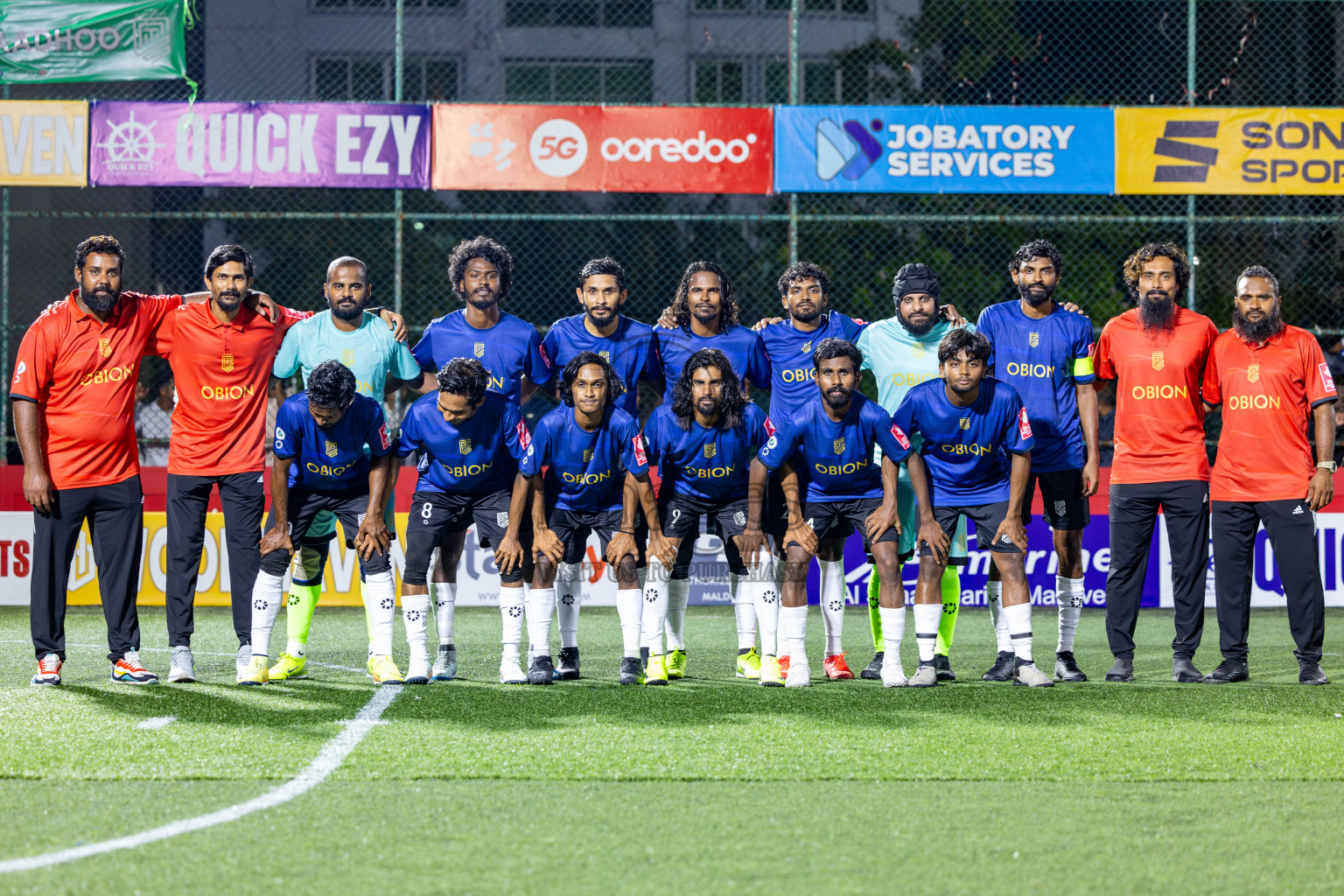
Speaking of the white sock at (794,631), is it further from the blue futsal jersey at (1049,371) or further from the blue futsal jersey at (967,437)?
the blue futsal jersey at (1049,371)

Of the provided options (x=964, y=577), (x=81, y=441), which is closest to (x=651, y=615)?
(x=81, y=441)

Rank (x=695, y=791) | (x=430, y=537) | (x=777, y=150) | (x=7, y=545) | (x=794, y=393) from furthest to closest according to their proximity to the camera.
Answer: (x=777, y=150) → (x=7, y=545) → (x=794, y=393) → (x=430, y=537) → (x=695, y=791)

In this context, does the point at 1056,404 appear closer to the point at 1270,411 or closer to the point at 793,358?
the point at 1270,411

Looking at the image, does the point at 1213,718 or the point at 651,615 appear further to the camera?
the point at 651,615

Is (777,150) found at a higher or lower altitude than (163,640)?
higher

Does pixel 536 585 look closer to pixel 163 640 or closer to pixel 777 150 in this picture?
pixel 163 640

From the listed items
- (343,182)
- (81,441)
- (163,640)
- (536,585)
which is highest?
(343,182)

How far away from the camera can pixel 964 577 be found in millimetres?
11242

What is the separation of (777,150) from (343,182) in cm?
385

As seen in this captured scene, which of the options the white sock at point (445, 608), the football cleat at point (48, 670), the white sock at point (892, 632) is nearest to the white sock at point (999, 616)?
the white sock at point (892, 632)

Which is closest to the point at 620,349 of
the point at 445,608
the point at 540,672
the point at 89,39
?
the point at 445,608

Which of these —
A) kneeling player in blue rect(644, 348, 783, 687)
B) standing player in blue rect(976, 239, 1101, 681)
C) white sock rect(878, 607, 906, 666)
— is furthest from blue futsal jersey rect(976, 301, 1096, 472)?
kneeling player in blue rect(644, 348, 783, 687)

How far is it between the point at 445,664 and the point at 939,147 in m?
7.22

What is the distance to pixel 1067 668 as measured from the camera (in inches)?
272
